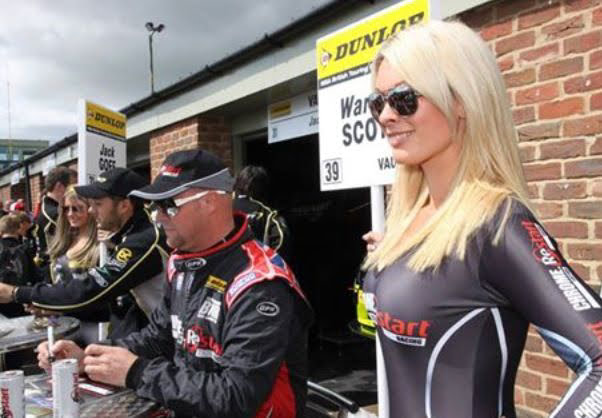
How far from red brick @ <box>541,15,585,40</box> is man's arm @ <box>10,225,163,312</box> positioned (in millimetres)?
2173

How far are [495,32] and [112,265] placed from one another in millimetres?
2283

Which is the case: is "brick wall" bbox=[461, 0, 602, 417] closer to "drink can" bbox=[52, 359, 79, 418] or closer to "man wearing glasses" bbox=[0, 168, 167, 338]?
"man wearing glasses" bbox=[0, 168, 167, 338]

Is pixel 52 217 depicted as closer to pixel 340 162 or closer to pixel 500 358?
pixel 340 162

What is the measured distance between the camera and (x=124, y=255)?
2.77m

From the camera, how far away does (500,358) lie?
3.76 feet

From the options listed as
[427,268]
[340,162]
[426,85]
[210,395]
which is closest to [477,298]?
[427,268]

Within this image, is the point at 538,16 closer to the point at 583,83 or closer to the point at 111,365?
the point at 583,83

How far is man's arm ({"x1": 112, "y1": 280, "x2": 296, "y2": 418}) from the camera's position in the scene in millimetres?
1594

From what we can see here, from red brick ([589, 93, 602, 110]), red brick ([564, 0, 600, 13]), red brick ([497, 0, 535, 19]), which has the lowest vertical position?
red brick ([589, 93, 602, 110])

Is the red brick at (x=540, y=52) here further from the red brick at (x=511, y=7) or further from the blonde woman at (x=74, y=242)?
the blonde woman at (x=74, y=242)

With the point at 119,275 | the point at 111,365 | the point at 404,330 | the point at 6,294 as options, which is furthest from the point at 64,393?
the point at 6,294

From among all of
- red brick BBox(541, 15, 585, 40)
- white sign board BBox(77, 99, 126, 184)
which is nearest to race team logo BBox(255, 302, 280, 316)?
red brick BBox(541, 15, 585, 40)

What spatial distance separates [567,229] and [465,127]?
1659mm

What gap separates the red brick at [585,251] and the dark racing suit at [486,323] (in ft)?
5.25
